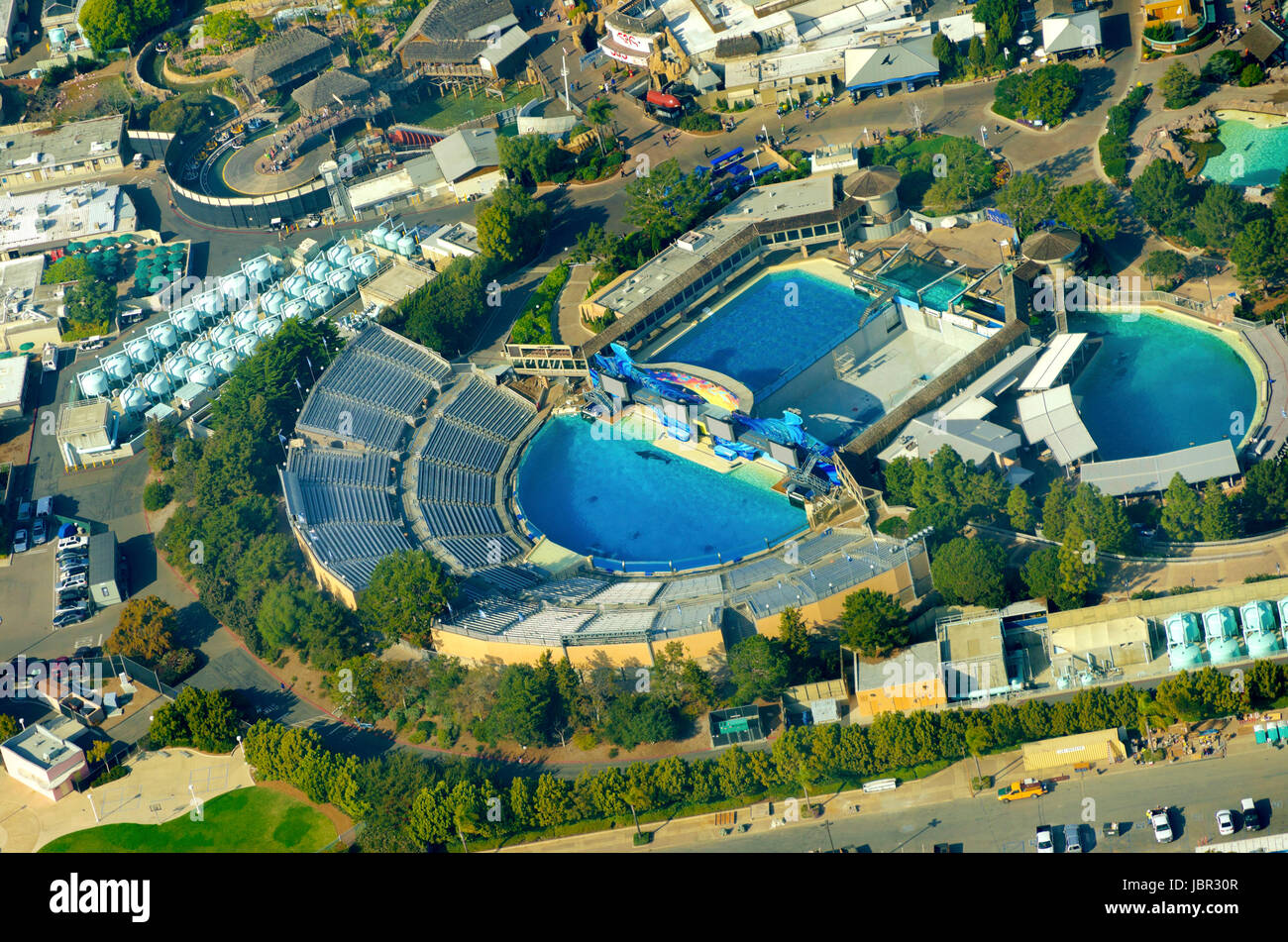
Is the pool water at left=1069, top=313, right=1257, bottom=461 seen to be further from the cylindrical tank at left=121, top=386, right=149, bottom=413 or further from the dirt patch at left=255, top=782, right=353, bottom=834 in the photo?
the cylindrical tank at left=121, top=386, right=149, bottom=413

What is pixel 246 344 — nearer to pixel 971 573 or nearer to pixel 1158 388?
pixel 971 573

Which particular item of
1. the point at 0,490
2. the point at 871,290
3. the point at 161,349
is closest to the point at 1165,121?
the point at 871,290

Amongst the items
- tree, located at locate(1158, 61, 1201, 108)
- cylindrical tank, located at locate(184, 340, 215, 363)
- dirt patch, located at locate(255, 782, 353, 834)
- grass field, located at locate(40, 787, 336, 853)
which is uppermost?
tree, located at locate(1158, 61, 1201, 108)

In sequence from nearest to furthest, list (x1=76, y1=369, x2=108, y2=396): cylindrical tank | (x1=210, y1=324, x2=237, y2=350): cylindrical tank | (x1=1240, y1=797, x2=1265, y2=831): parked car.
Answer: (x1=1240, y1=797, x2=1265, y2=831): parked car < (x1=76, y1=369, x2=108, y2=396): cylindrical tank < (x1=210, y1=324, x2=237, y2=350): cylindrical tank

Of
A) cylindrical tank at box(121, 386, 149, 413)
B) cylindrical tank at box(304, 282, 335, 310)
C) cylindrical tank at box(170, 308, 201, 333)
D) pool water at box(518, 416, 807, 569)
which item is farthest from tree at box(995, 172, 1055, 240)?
cylindrical tank at box(121, 386, 149, 413)

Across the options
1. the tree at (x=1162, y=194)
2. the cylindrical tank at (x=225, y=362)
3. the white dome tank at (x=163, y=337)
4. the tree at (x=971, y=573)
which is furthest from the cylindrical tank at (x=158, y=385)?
the tree at (x=1162, y=194)

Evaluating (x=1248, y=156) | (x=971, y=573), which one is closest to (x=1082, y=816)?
(x=971, y=573)

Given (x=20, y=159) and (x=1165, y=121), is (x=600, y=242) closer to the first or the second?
(x=1165, y=121)
